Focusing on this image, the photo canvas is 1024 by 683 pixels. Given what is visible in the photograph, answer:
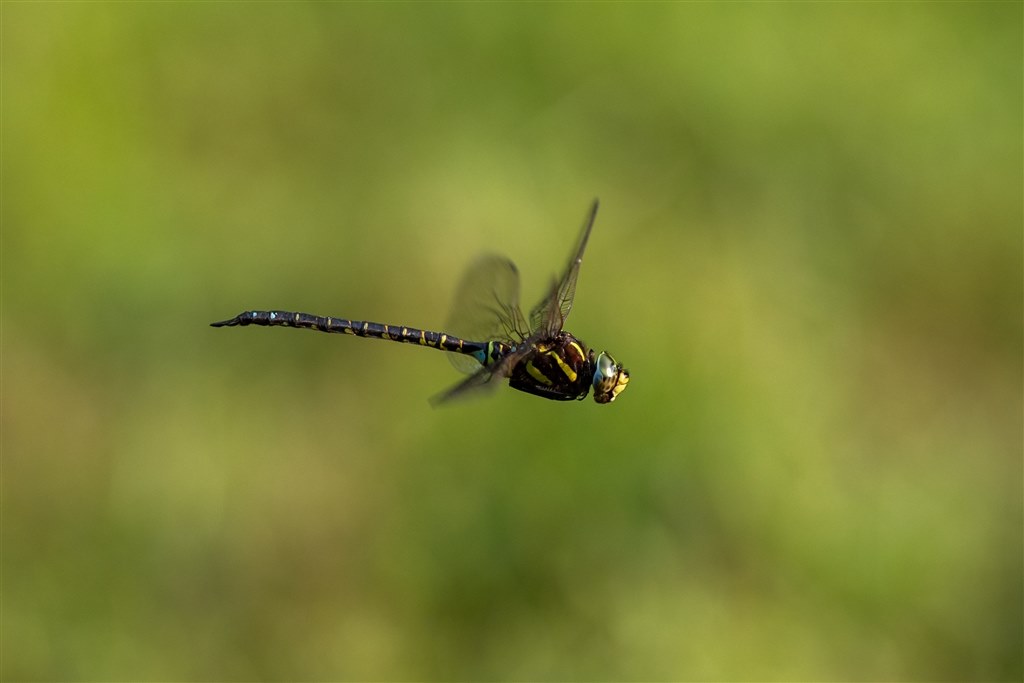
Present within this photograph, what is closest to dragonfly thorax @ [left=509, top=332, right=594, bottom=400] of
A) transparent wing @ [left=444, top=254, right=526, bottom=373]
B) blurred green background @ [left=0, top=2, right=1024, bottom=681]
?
transparent wing @ [left=444, top=254, right=526, bottom=373]

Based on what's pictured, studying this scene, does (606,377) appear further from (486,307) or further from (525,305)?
(525,305)

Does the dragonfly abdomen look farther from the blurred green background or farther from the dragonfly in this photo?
the blurred green background

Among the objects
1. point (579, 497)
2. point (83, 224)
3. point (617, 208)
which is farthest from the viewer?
point (617, 208)

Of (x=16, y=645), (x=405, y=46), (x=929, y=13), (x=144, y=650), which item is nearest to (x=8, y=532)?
(x=16, y=645)

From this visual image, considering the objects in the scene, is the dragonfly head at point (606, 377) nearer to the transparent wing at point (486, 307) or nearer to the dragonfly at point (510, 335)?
the dragonfly at point (510, 335)

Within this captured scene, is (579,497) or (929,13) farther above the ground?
(929,13)

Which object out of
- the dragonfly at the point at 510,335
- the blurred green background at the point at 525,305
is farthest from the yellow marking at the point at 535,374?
the blurred green background at the point at 525,305

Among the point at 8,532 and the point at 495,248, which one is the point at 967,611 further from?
the point at 8,532
